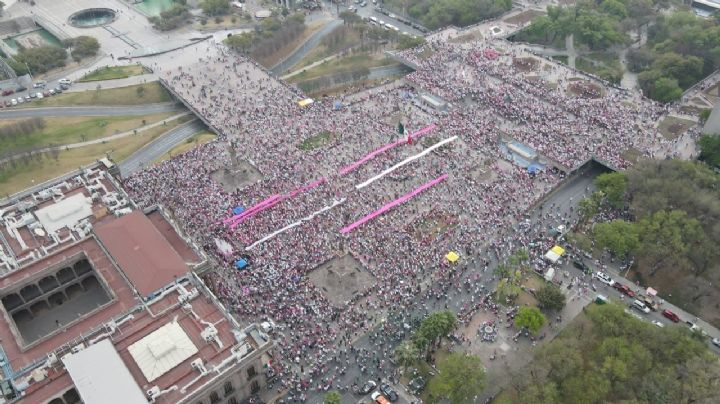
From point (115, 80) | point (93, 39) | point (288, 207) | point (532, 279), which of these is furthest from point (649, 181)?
point (93, 39)

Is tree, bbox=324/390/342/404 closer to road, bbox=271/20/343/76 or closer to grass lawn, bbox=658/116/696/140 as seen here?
grass lawn, bbox=658/116/696/140

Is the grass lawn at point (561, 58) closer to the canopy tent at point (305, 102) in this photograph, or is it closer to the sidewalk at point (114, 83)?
the canopy tent at point (305, 102)

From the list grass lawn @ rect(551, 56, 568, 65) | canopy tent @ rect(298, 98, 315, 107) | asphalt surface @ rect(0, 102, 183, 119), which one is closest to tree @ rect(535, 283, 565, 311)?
canopy tent @ rect(298, 98, 315, 107)

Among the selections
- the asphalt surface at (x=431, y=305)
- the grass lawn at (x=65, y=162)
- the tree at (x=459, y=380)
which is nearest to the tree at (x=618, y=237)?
the asphalt surface at (x=431, y=305)

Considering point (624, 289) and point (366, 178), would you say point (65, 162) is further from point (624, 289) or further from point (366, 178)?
point (624, 289)

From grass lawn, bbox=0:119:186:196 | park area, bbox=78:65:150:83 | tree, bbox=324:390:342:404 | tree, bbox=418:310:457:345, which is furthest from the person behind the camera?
park area, bbox=78:65:150:83

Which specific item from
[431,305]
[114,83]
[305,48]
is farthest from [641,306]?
[114,83]
